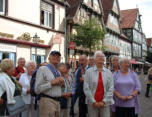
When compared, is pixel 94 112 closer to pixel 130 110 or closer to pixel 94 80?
pixel 94 80

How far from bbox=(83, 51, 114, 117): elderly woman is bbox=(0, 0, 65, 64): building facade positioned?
32.8 ft

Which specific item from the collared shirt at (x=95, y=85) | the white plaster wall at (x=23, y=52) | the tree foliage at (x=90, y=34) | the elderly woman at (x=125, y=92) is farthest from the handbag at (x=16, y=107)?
the tree foliage at (x=90, y=34)

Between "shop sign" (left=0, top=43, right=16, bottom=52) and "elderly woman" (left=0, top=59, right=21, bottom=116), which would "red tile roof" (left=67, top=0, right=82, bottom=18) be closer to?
"shop sign" (left=0, top=43, right=16, bottom=52)

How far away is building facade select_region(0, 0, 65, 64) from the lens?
13180 mm

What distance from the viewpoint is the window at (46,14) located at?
1692cm

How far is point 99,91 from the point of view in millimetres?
3916

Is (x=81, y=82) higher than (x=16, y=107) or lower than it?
higher

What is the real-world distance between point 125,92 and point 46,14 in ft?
47.1

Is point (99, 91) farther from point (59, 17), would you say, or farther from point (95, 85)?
point (59, 17)

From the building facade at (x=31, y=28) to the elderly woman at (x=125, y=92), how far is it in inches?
395

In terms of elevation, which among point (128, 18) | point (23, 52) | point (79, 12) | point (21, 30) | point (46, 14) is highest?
point (128, 18)

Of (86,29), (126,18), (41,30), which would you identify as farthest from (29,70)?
(126,18)

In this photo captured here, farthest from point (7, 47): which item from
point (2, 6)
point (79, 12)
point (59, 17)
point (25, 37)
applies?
point (79, 12)

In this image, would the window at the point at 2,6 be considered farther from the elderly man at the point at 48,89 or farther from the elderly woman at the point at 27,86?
the elderly man at the point at 48,89
